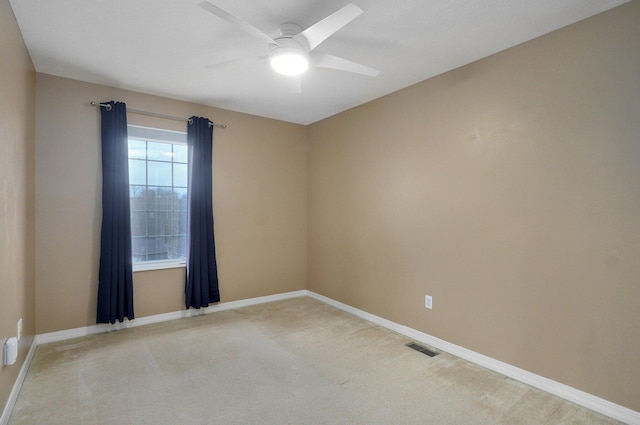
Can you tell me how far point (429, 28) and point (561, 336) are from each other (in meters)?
2.39

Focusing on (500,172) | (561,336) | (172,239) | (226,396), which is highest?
(500,172)

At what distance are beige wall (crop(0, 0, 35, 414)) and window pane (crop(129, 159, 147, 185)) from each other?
849 millimetres

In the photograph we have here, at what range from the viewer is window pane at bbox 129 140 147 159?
11.6 ft

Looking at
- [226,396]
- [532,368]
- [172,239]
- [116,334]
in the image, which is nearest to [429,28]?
[532,368]

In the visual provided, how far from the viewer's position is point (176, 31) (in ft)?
7.55

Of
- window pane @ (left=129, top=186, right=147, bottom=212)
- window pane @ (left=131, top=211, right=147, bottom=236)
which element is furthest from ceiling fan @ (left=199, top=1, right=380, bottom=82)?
window pane @ (left=131, top=211, right=147, bottom=236)

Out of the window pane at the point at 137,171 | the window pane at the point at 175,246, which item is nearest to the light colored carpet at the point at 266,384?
the window pane at the point at 175,246

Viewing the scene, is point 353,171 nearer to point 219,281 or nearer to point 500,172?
point 500,172

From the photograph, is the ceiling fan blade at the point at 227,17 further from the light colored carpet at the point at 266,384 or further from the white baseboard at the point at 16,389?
the white baseboard at the point at 16,389

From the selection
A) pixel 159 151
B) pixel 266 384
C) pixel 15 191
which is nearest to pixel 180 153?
pixel 159 151

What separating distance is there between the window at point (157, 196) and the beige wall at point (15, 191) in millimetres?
890

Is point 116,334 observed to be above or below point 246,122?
below

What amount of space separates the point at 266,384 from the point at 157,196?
8.35 feet

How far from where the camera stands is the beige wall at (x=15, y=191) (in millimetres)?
1861
